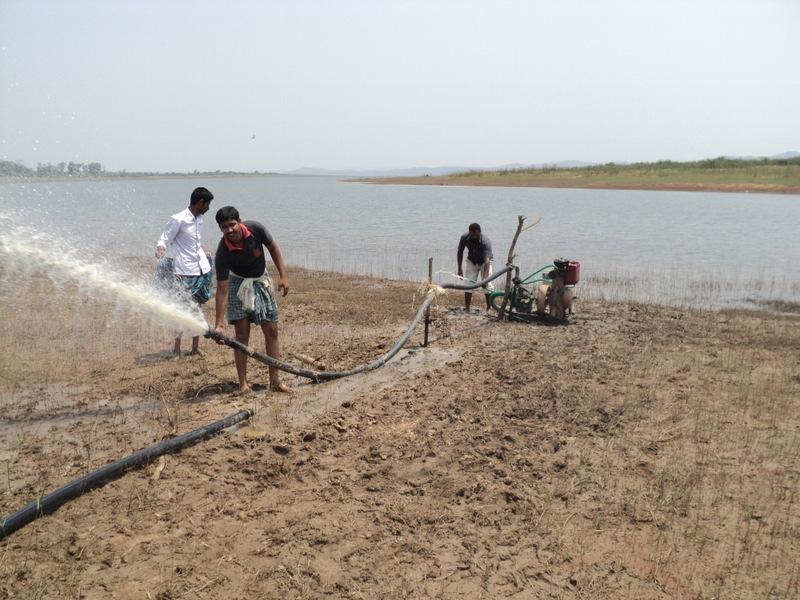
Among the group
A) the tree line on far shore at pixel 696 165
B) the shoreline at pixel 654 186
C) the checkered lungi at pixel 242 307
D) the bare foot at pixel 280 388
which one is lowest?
the bare foot at pixel 280 388

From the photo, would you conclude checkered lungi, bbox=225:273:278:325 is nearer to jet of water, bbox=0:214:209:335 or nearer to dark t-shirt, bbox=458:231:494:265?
jet of water, bbox=0:214:209:335

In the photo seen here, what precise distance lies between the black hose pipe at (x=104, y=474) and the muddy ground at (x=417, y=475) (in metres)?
0.07

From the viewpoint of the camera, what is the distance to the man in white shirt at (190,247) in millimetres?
6781

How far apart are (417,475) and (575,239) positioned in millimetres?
20174

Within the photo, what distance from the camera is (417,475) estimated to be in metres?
4.62

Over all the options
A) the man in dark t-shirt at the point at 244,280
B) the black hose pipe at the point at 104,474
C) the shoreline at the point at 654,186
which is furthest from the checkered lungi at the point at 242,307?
the shoreline at the point at 654,186

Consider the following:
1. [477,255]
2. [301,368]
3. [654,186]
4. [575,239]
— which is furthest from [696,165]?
[301,368]

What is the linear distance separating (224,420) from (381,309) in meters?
6.26

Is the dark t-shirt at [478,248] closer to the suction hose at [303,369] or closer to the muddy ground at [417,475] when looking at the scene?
the suction hose at [303,369]

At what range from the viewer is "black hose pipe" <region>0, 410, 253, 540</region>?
3.76 meters

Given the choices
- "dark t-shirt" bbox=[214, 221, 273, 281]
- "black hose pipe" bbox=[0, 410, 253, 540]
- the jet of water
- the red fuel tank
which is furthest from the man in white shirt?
the red fuel tank

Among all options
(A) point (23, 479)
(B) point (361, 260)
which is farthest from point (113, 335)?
(B) point (361, 260)

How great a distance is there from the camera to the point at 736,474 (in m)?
4.74

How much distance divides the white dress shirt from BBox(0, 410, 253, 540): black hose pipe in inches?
92.7
